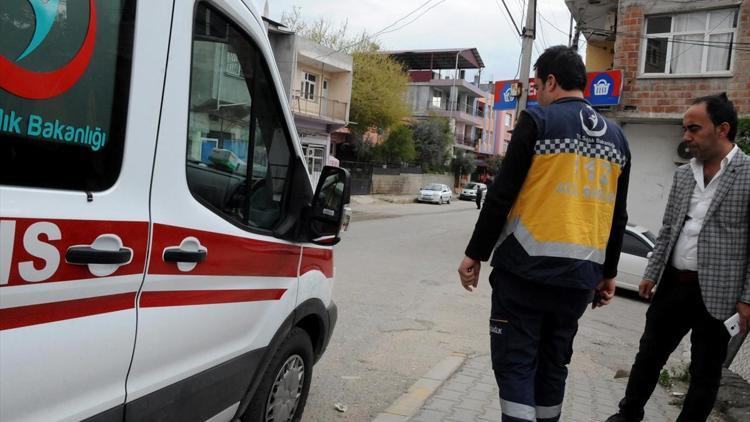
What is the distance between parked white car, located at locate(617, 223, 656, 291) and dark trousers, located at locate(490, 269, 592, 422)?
8.94 metres

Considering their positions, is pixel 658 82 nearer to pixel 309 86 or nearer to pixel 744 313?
pixel 744 313

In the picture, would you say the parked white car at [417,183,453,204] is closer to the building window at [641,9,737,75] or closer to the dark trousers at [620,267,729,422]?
the building window at [641,9,737,75]

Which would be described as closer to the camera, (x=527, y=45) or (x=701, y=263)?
(x=701, y=263)

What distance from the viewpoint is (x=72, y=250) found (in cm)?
163

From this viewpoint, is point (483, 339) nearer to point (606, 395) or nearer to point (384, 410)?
point (606, 395)

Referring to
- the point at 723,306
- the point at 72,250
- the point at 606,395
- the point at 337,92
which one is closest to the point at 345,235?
the point at 606,395

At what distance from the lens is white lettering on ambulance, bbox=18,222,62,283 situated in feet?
4.93

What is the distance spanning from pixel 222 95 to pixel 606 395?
3644 mm

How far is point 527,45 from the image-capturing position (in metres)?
15.7

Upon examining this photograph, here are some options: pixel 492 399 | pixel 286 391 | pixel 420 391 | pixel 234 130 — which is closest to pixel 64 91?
pixel 234 130

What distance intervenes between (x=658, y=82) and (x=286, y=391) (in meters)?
13.9

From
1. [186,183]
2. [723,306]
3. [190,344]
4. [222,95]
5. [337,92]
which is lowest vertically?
[190,344]

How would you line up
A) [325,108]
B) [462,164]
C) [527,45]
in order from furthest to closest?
[462,164], [325,108], [527,45]

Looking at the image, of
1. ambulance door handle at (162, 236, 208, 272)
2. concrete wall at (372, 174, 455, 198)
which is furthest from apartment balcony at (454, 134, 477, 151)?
ambulance door handle at (162, 236, 208, 272)
